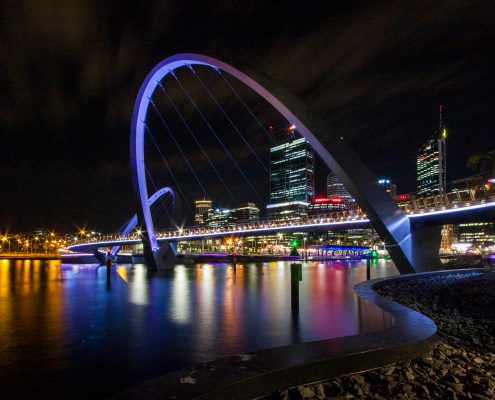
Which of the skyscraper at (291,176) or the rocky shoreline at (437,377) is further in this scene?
the skyscraper at (291,176)

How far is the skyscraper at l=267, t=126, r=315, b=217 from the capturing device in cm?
10788

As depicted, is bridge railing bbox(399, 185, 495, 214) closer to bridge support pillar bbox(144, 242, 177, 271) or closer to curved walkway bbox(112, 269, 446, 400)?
curved walkway bbox(112, 269, 446, 400)

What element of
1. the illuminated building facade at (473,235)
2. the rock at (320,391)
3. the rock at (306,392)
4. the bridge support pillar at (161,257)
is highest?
the rock at (306,392)

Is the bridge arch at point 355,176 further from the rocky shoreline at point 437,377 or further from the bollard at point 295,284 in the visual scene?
the rocky shoreline at point 437,377

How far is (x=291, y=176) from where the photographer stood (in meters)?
131

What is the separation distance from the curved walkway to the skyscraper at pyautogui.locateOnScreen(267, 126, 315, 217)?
9554 cm

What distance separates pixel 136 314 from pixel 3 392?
22.9 ft

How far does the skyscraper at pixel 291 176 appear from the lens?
108 m

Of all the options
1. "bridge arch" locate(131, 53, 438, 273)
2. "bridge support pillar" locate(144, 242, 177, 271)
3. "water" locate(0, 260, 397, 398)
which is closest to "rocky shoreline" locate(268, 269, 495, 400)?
"water" locate(0, 260, 397, 398)

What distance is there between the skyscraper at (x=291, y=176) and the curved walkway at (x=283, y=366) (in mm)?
95543

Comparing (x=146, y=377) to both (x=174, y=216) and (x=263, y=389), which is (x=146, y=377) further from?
(x=174, y=216)

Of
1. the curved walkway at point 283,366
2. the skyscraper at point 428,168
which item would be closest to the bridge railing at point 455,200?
the curved walkway at point 283,366

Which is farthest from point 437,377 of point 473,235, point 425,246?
point 473,235

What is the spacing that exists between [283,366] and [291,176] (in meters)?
129
